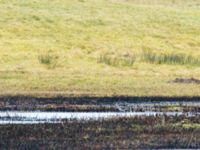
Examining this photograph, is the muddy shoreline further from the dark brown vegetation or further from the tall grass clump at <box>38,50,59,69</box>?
the tall grass clump at <box>38,50,59,69</box>

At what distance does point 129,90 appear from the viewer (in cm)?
3994

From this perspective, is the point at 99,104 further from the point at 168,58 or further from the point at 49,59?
the point at 168,58

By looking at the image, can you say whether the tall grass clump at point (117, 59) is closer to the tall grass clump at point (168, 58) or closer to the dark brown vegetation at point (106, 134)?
the tall grass clump at point (168, 58)

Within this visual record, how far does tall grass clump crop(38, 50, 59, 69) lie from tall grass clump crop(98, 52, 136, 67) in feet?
10.5

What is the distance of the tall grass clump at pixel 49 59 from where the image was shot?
5230 cm

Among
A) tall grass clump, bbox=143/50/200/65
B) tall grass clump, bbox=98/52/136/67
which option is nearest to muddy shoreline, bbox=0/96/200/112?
tall grass clump, bbox=98/52/136/67

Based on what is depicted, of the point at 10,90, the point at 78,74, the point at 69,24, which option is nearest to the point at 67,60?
the point at 78,74

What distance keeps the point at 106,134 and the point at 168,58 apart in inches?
1341

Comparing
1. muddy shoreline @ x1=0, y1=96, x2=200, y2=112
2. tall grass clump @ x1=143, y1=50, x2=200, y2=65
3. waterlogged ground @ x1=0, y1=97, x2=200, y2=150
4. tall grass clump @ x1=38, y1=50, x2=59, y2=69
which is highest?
waterlogged ground @ x1=0, y1=97, x2=200, y2=150

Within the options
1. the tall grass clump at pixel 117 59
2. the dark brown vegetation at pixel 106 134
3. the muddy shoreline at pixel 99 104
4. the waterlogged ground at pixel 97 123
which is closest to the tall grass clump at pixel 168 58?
the tall grass clump at pixel 117 59

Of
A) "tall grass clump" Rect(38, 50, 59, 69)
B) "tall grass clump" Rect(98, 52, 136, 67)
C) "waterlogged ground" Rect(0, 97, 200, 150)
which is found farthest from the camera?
"tall grass clump" Rect(98, 52, 136, 67)

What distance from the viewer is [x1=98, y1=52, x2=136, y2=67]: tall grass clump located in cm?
5428

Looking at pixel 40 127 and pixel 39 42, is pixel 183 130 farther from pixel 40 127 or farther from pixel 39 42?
pixel 39 42

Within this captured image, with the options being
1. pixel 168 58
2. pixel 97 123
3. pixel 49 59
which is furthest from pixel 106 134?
pixel 168 58
